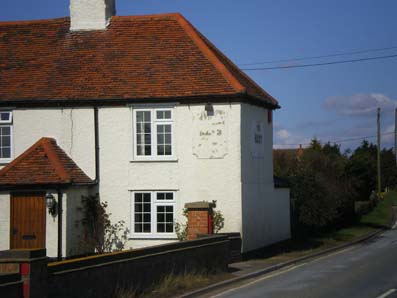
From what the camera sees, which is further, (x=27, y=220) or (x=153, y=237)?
(x=153, y=237)

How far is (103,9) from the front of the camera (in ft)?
85.8

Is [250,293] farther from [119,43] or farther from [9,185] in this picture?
[119,43]

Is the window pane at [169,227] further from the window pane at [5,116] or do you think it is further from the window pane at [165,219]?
the window pane at [5,116]

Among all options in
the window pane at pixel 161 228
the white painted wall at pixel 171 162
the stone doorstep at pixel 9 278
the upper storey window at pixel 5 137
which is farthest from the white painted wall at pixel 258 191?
the stone doorstep at pixel 9 278

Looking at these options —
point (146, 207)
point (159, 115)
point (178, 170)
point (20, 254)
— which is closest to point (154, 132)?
point (159, 115)

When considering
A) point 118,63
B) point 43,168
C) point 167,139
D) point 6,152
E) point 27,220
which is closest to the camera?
point 27,220

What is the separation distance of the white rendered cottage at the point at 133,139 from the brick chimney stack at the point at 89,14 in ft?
3.79

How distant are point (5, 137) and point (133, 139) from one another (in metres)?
4.66

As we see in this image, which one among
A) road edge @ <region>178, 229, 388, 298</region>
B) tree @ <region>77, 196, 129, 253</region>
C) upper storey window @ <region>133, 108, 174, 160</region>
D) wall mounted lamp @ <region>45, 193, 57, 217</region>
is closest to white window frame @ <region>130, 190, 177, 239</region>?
tree @ <region>77, 196, 129, 253</region>

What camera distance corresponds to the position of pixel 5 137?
24.3 meters

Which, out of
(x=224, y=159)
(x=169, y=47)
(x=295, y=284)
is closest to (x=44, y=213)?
(x=224, y=159)

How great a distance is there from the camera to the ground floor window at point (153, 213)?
23141 millimetres

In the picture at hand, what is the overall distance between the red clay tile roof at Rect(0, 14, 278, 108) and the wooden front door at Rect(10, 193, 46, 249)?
147 inches

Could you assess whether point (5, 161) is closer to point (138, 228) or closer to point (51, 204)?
point (51, 204)
